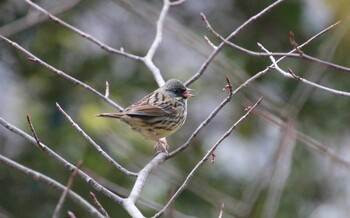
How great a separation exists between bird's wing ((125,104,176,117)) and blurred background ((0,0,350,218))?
800 mm

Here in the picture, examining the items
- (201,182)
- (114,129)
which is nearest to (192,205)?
(201,182)

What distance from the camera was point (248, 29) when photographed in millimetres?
9250

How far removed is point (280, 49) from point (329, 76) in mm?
632

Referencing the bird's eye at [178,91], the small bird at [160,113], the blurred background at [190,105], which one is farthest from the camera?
the blurred background at [190,105]

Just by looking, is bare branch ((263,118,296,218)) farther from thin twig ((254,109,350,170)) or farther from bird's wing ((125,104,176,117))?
bird's wing ((125,104,176,117))

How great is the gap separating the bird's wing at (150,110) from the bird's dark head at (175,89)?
0.41ft

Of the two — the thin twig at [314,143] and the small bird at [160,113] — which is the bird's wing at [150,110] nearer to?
the small bird at [160,113]

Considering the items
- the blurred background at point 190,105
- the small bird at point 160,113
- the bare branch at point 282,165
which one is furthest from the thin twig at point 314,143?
the blurred background at point 190,105

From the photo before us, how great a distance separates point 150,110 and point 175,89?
0.26m

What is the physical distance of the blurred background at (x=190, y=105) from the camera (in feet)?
25.4

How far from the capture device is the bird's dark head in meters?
6.20

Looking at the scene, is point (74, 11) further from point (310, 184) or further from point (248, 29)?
point (310, 184)

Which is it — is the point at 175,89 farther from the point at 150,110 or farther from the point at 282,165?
the point at 282,165

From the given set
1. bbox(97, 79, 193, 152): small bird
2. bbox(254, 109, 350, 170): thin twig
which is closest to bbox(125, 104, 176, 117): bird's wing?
bbox(97, 79, 193, 152): small bird
